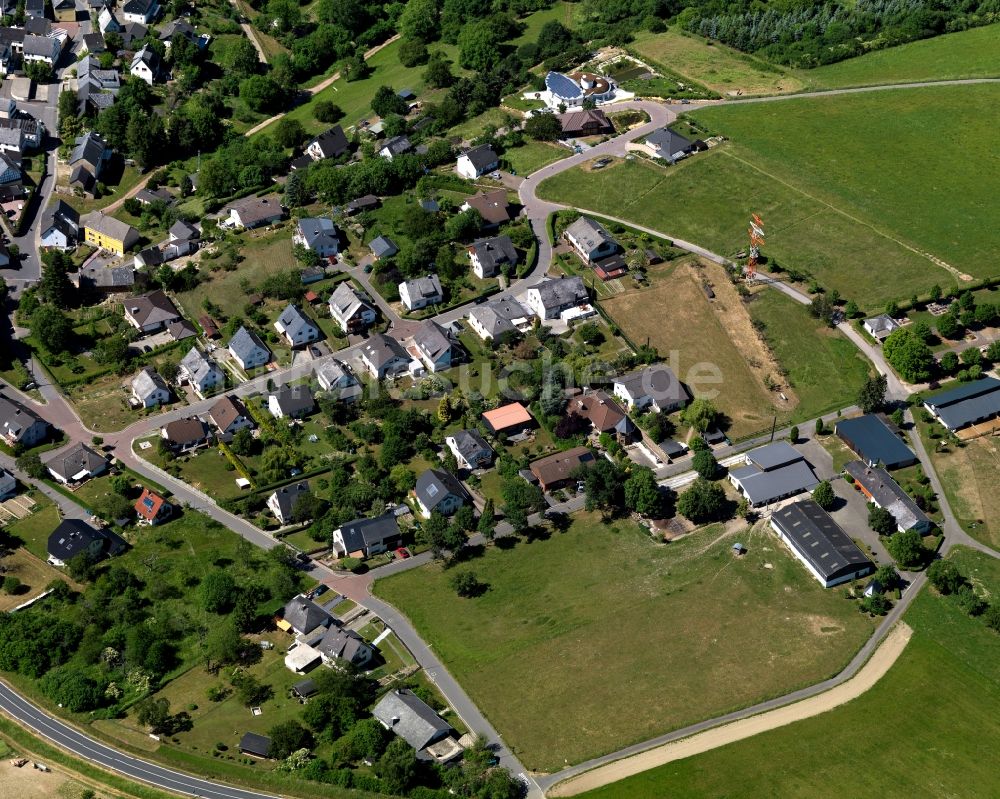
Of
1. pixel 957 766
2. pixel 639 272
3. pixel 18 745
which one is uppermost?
pixel 639 272

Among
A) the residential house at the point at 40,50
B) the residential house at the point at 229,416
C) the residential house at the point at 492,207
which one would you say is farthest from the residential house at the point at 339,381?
the residential house at the point at 40,50

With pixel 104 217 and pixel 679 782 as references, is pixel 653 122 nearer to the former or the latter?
pixel 104 217

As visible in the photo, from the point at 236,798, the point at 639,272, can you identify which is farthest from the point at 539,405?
the point at 236,798

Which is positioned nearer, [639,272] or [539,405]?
[539,405]

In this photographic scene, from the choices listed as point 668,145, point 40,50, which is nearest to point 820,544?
point 668,145

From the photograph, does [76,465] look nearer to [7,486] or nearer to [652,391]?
[7,486]

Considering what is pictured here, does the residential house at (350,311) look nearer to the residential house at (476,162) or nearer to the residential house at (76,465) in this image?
the residential house at (476,162)
